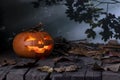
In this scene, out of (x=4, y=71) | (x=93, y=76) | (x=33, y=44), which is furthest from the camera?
(x=33, y=44)

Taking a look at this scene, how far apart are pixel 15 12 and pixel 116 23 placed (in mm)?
741

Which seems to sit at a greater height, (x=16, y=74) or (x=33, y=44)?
(x=33, y=44)

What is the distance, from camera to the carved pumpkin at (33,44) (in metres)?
1.76

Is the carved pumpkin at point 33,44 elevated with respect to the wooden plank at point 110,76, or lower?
elevated

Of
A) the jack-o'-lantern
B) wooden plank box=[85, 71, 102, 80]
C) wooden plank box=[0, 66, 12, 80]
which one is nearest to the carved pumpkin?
the jack-o'-lantern

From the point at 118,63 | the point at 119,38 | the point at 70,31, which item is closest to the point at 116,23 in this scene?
the point at 119,38

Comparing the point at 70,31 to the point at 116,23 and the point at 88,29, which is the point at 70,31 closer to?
the point at 88,29

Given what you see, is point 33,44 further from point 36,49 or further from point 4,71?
point 4,71

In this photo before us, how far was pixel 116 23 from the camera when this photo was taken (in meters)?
2.19

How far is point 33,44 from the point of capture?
1.75 meters

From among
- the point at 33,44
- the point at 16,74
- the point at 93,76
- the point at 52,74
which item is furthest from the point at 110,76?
the point at 33,44

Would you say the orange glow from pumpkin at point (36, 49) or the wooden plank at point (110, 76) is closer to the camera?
the wooden plank at point (110, 76)

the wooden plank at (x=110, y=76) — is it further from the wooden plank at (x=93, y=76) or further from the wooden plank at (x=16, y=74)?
the wooden plank at (x=16, y=74)

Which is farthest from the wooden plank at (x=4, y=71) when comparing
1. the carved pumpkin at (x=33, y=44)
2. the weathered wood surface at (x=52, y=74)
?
the carved pumpkin at (x=33, y=44)
